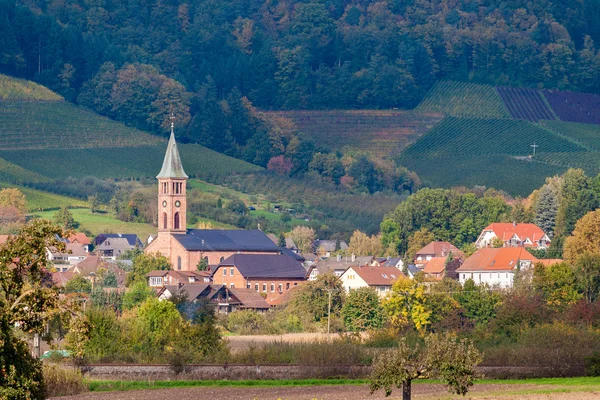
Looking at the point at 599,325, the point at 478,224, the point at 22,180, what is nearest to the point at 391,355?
the point at 599,325

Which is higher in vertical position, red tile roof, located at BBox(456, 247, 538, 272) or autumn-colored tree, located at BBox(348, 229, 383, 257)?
autumn-colored tree, located at BBox(348, 229, 383, 257)

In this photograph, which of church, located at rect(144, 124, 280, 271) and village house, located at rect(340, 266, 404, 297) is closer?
village house, located at rect(340, 266, 404, 297)

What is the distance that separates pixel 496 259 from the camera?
118438mm

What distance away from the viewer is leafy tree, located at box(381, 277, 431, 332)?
297ft

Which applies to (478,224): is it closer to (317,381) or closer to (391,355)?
(317,381)

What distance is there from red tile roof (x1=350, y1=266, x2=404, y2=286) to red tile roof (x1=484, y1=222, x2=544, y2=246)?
16.1m

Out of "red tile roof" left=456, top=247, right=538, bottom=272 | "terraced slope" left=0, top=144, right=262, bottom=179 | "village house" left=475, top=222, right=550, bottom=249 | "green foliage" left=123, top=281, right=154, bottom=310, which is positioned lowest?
"green foliage" left=123, top=281, right=154, bottom=310

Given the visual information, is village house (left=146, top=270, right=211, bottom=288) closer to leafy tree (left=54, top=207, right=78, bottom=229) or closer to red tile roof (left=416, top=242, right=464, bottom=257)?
leafy tree (left=54, top=207, right=78, bottom=229)

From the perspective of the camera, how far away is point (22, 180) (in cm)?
15588

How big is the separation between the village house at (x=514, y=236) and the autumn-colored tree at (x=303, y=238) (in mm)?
20968

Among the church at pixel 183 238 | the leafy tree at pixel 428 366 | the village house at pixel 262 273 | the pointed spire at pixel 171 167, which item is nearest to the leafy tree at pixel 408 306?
the village house at pixel 262 273

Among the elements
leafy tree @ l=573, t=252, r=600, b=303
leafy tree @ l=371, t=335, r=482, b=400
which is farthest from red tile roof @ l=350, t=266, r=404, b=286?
leafy tree @ l=371, t=335, r=482, b=400

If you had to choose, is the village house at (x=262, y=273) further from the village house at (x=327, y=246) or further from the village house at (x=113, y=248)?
the village house at (x=327, y=246)

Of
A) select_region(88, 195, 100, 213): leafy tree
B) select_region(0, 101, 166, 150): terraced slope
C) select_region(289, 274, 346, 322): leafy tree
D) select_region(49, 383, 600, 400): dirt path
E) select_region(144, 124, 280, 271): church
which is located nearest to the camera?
select_region(49, 383, 600, 400): dirt path
